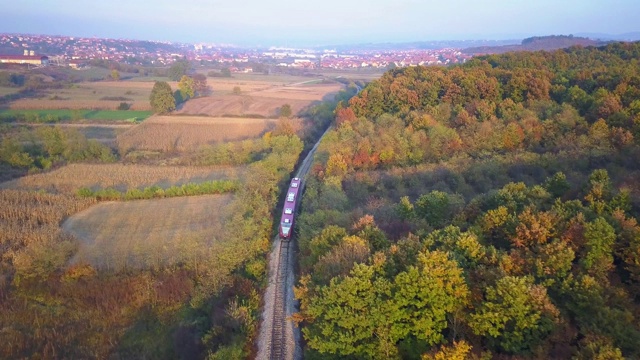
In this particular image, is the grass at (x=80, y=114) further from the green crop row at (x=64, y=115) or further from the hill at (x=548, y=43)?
the hill at (x=548, y=43)

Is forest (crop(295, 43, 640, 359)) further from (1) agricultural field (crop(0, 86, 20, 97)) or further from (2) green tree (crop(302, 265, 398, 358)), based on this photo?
(1) agricultural field (crop(0, 86, 20, 97))

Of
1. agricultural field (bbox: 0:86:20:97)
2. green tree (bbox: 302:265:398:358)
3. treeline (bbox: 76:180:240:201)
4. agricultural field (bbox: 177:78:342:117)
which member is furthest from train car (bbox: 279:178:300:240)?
agricultural field (bbox: 0:86:20:97)

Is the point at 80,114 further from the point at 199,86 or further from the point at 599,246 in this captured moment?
the point at 599,246

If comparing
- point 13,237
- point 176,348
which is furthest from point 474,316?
point 13,237

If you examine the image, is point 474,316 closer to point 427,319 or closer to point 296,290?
point 427,319

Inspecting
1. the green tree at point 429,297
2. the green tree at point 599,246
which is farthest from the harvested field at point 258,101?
the green tree at point 599,246

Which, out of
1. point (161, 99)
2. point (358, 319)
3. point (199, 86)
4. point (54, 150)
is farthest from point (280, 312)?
point (199, 86)
